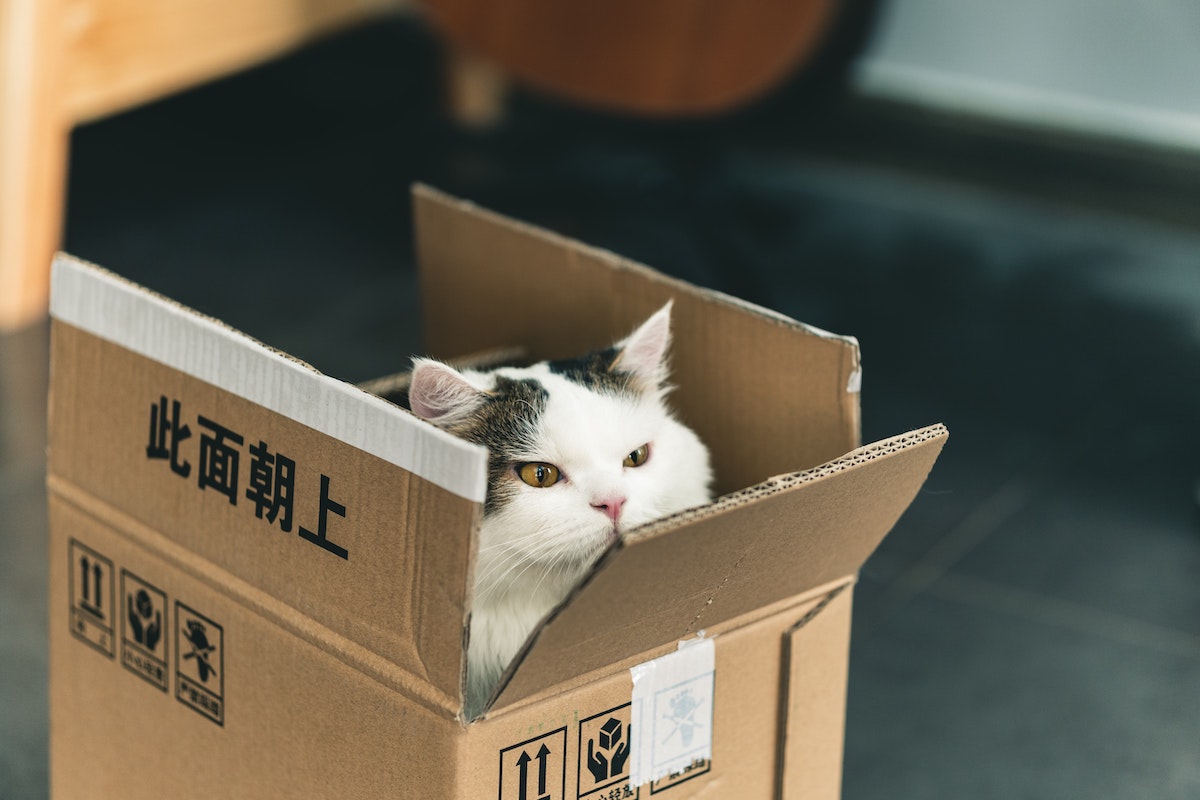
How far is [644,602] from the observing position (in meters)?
0.78

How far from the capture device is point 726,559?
31.5 inches

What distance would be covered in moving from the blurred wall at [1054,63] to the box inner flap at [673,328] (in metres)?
1.61

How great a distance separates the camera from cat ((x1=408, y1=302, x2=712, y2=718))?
0.90 m

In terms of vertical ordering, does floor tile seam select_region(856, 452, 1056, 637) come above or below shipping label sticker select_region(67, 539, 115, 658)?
below

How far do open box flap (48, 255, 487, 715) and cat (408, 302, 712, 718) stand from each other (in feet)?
0.33

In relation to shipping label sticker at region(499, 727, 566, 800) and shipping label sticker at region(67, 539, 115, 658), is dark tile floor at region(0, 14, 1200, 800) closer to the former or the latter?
shipping label sticker at region(67, 539, 115, 658)

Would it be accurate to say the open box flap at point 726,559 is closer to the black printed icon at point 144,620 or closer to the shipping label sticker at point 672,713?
the shipping label sticker at point 672,713

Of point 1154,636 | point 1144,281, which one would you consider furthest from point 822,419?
point 1144,281

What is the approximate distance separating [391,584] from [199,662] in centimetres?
21

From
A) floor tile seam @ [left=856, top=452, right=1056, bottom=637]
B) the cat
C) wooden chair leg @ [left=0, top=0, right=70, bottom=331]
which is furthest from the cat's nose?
wooden chair leg @ [left=0, top=0, right=70, bottom=331]

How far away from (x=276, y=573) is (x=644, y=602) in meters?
0.24

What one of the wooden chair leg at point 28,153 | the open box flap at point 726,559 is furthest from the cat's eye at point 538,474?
the wooden chair leg at point 28,153

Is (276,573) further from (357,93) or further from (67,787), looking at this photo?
(357,93)

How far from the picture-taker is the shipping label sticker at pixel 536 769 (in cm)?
79
